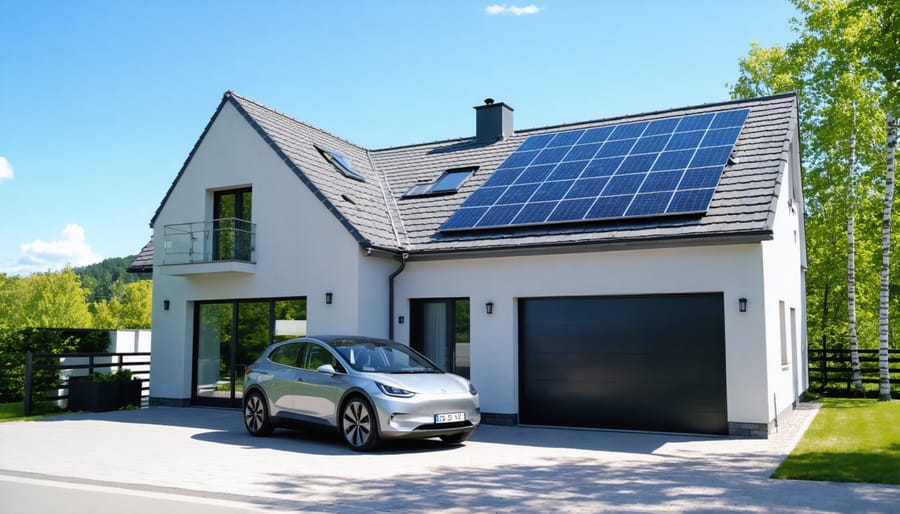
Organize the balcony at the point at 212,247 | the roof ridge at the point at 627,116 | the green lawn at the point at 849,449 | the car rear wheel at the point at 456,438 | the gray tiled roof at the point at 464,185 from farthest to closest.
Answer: the roof ridge at the point at 627,116 → the balcony at the point at 212,247 → the gray tiled roof at the point at 464,185 → the car rear wheel at the point at 456,438 → the green lawn at the point at 849,449

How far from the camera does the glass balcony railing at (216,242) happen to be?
628 inches

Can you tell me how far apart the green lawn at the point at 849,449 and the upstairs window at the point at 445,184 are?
882cm

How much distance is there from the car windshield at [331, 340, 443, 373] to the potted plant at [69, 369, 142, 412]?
7535 millimetres

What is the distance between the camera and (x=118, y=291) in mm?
93812

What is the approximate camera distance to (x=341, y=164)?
1788 cm

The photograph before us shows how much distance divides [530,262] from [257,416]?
5.56 m

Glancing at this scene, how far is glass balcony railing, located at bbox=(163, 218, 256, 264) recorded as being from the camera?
1596cm

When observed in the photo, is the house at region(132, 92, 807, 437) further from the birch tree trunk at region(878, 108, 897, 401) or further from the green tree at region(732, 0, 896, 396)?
the green tree at region(732, 0, 896, 396)

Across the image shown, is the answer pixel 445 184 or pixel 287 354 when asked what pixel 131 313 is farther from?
pixel 287 354

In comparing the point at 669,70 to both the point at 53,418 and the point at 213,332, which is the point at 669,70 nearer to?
the point at 213,332

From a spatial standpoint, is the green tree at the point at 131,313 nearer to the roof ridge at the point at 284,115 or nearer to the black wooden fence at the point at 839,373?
the roof ridge at the point at 284,115

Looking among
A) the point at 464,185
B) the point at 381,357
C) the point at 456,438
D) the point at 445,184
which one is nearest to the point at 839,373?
the point at 464,185

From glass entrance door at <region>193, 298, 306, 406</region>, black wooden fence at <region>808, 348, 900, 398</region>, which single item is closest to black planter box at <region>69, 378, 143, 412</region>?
glass entrance door at <region>193, 298, 306, 406</region>

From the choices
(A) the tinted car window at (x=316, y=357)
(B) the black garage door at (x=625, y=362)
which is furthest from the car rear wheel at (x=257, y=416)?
(B) the black garage door at (x=625, y=362)
